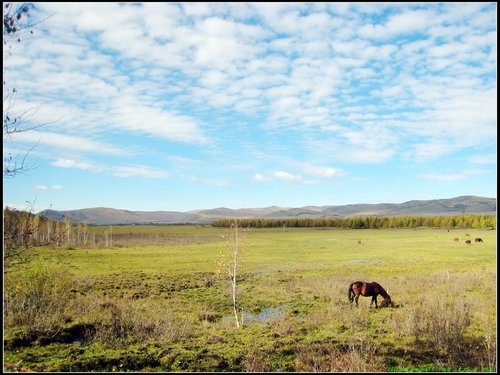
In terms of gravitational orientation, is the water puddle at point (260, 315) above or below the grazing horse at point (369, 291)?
below

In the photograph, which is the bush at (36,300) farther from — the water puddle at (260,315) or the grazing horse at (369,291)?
the grazing horse at (369,291)

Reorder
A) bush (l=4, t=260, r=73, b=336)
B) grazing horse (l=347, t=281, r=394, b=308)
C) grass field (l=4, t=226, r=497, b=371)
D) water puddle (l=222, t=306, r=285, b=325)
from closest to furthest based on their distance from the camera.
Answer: grass field (l=4, t=226, r=497, b=371) < bush (l=4, t=260, r=73, b=336) < water puddle (l=222, t=306, r=285, b=325) < grazing horse (l=347, t=281, r=394, b=308)

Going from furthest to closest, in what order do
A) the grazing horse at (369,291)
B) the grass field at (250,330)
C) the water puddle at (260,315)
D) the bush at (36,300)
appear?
1. the grazing horse at (369,291)
2. the water puddle at (260,315)
3. the bush at (36,300)
4. the grass field at (250,330)

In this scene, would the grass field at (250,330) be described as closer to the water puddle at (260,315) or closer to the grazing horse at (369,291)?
the water puddle at (260,315)

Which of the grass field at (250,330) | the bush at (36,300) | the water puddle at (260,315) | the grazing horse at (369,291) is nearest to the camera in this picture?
the grass field at (250,330)

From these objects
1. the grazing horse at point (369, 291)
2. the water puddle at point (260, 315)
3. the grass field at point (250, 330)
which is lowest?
the water puddle at point (260, 315)

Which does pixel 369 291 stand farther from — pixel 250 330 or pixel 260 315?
pixel 250 330

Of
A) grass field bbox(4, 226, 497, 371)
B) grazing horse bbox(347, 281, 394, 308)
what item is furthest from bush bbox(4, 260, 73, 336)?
grazing horse bbox(347, 281, 394, 308)

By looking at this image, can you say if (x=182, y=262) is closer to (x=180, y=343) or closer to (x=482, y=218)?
(x=180, y=343)

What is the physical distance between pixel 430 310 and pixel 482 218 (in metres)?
154

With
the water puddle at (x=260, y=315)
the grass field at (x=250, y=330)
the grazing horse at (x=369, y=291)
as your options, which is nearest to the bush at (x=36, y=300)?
the grass field at (x=250, y=330)

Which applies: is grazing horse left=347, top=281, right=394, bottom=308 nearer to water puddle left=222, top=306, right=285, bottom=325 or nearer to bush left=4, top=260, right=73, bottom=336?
water puddle left=222, top=306, right=285, bottom=325

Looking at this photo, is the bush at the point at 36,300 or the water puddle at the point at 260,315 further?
the water puddle at the point at 260,315

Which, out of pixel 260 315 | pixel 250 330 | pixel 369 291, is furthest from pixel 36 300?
pixel 369 291
